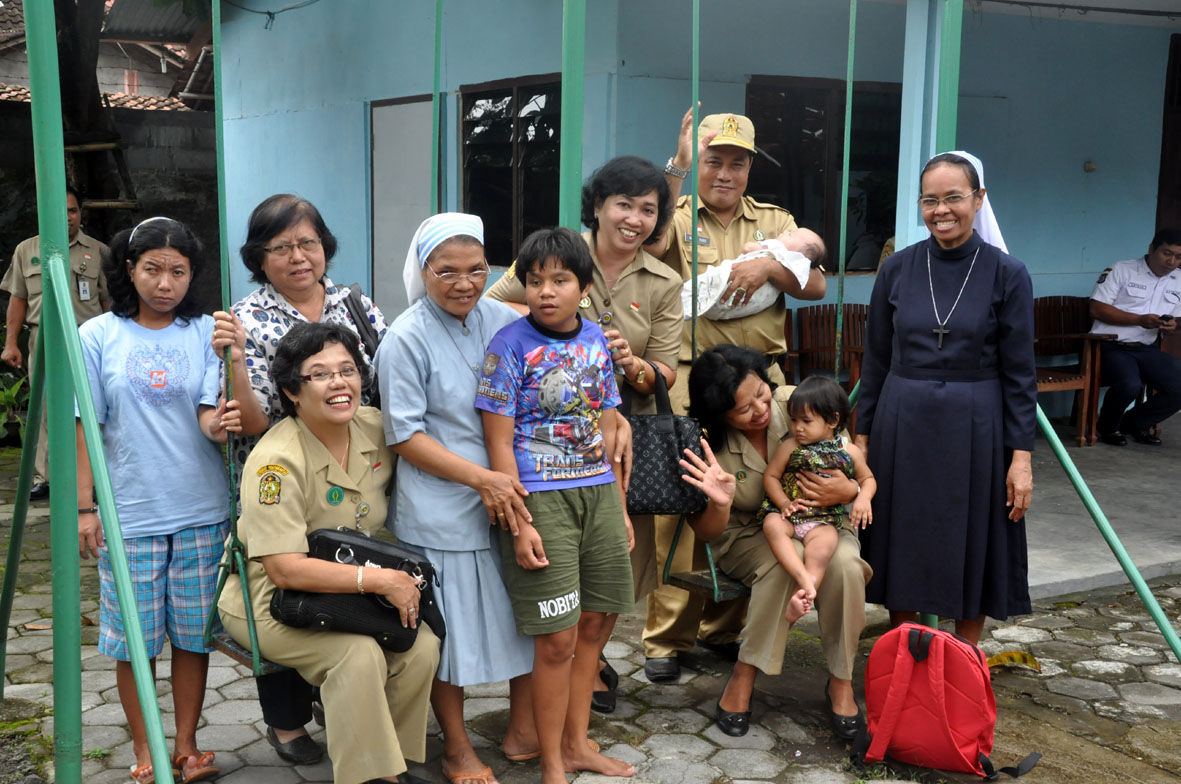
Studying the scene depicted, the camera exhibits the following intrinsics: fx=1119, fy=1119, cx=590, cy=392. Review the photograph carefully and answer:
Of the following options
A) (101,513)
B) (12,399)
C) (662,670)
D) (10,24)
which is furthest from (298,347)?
(10,24)

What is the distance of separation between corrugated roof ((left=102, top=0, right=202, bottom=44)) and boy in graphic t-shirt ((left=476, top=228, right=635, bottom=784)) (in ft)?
32.5

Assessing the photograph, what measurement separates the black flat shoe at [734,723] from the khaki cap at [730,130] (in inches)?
73.8

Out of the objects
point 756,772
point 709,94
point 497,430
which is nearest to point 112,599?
point 497,430

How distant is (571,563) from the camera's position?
3.08 m

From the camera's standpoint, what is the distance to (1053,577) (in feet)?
16.9

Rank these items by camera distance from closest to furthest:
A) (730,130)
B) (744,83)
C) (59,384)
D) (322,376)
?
(59,384)
(322,376)
(730,130)
(744,83)

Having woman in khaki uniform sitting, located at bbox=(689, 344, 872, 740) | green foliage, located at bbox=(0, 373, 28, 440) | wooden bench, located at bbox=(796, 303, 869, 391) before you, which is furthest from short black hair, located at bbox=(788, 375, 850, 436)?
green foliage, located at bbox=(0, 373, 28, 440)

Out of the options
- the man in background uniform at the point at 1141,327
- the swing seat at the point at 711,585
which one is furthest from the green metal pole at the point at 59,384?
the man in background uniform at the point at 1141,327

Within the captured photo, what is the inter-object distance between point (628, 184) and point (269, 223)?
41.1 inches

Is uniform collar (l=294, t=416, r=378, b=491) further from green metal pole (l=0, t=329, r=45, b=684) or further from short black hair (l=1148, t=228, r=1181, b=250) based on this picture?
short black hair (l=1148, t=228, r=1181, b=250)

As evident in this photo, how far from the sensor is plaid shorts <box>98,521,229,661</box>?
306cm

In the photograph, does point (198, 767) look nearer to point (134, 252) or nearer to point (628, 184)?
point (134, 252)

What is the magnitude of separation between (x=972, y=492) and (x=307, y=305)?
2.15 metres

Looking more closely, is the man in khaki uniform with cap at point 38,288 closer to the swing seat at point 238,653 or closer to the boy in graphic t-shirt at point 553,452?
the swing seat at point 238,653
